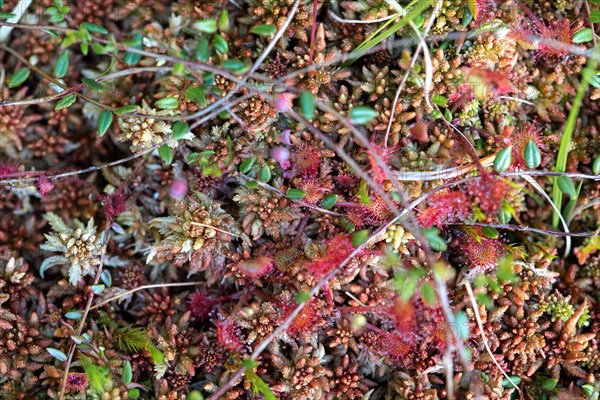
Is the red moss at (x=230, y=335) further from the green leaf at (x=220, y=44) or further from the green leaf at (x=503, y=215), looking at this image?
the green leaf at (x=503, y=215)

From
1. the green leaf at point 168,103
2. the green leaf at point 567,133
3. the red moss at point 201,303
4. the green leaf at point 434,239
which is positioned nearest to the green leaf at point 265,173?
the green leaf at point 168,103

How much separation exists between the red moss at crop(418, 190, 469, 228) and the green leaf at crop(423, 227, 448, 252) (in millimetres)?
133

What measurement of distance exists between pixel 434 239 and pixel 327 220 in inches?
22.1

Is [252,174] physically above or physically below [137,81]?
below

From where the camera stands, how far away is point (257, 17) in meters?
2.69

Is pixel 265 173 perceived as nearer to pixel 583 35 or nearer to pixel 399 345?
pixel 399 345

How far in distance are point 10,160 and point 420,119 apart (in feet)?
7.16

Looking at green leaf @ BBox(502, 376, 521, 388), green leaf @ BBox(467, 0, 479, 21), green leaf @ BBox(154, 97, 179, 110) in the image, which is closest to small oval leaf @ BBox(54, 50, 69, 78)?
green leaf @ BBox(154, 97, 179, 110)

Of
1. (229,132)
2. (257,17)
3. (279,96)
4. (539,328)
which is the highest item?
(257,17)

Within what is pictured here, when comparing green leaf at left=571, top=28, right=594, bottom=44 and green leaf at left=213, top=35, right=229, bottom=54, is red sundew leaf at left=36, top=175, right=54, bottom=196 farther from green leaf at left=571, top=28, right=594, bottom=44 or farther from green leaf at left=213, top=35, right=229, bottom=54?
green leaf at left=571, top=28, right=594, bottom=44

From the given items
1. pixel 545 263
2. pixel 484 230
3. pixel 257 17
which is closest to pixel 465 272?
pixel 484 230

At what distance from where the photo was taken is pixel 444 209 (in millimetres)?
2506

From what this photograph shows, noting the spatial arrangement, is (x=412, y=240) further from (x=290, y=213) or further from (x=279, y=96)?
(x=279, y=96)

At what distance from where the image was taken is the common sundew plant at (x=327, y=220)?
2504 millimetres
